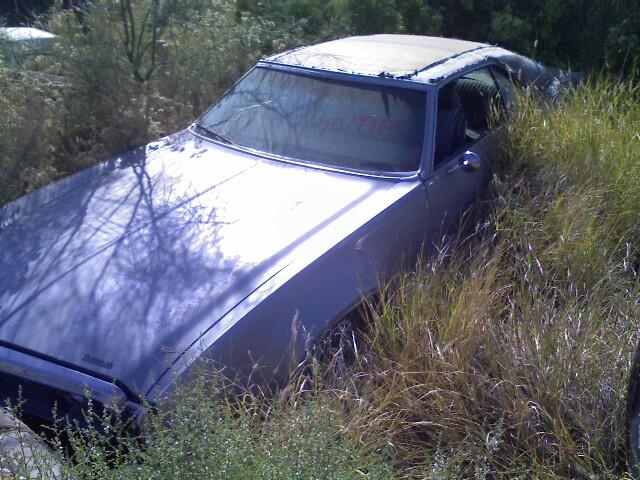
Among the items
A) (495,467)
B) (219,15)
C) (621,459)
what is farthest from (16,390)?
(219,15)

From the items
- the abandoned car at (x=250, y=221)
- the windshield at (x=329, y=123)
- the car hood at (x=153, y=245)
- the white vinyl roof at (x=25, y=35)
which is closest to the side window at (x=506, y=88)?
the abandoned car at (x=250, y=221)

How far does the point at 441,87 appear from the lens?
4895 mm

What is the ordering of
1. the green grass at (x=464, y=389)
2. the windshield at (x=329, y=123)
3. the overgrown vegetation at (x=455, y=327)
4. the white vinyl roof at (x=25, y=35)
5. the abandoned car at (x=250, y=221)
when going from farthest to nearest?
the white vinyl roof at (x=25, y=35), the windshield at (x=329, y=123), the abandoned car at (x=250, y=221), the overgrown vegetation at (x=455, y=327), the green grass at (x=464, y=389)

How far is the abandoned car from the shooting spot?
331 cm

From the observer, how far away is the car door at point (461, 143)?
15.4 ft

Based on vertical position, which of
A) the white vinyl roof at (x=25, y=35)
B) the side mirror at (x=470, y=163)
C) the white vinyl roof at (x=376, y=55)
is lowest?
the side mirror at (x=470, y=163)

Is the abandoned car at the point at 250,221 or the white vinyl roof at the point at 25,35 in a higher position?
the white vinyl roof at the point at 25,35

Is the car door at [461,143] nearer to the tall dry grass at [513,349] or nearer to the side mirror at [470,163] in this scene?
the side mirror at [470,163]

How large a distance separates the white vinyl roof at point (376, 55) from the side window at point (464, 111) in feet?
0.69

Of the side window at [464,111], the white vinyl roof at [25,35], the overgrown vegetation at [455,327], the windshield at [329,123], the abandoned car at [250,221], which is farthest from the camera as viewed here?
the white vinyl roof at [25,35]

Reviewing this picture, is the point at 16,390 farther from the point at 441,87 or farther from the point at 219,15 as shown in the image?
the point at 219,15

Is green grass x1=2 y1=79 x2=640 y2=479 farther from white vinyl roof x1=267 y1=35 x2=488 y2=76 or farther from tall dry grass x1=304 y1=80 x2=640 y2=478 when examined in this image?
white vinyl roof x1=267 y1=35 x2=488 y2=76

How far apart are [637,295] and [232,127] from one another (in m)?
2.45

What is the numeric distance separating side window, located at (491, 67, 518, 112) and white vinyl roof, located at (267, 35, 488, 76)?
0.24 meters
